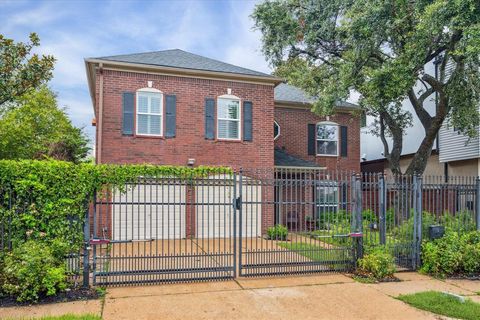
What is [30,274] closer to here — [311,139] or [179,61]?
[179,61]

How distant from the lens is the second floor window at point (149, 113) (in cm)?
1314

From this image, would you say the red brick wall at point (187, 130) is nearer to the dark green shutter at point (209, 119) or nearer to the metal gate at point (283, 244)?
the dark green shutter at point (209, 119)

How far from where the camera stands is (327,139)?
18078mm

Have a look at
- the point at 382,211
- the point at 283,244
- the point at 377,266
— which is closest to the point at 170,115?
the point at 283,244

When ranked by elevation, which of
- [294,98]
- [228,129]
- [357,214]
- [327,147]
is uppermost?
[294,98]

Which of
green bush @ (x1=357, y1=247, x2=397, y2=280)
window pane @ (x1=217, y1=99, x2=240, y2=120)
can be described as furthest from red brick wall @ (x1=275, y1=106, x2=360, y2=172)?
green bush @ (x1=357, y1=247, x2=397, y2=280)

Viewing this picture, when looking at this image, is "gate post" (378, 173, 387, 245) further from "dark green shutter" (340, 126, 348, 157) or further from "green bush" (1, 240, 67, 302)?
"dark green shutter" (340, 126, 348, 157)

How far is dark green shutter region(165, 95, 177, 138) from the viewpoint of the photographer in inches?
526

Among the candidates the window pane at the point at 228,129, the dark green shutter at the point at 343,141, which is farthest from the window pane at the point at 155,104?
the dark green shutter at the point at 343,141

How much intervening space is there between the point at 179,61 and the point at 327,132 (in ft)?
25.7

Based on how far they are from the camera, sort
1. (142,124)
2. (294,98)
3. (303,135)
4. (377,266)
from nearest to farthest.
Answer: (377,266), (142,124), (303,135), (294,98)

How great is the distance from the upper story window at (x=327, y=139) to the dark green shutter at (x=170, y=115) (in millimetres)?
7427

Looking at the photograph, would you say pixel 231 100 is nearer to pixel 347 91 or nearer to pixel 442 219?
pixel 347 91

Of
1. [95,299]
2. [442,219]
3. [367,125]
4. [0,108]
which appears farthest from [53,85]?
[442,219]
